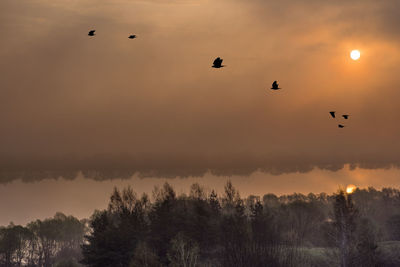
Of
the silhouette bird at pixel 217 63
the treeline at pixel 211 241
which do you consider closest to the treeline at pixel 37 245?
the treeline at pixel 211 241

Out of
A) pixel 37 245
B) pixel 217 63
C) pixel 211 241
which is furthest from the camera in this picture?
pixel 37 245

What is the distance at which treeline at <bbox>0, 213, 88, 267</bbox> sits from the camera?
151625 millimetres

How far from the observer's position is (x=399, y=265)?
→ 101 m

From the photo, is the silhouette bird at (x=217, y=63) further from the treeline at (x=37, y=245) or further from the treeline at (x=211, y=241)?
the treeline at (x=37, y=245)

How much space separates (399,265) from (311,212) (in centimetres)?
5993

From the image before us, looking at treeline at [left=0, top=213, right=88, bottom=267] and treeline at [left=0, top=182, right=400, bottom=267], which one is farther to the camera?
treeline at [left=0, top=213, right=88, bottom=267]

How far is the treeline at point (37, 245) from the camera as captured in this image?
151625 mm

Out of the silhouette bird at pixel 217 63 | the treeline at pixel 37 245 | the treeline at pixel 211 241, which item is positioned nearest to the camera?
the silhouette bird at pixel 217 63

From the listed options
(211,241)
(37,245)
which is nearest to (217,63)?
(211,241)

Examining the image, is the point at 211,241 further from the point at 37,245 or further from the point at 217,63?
the point at 37,245

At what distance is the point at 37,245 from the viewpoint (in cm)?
17112

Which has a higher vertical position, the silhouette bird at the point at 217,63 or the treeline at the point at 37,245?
the silhouette bird at the point at 217,63

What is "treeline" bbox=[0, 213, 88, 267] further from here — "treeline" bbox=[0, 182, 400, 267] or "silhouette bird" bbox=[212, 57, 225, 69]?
"silhouette bird" bbox=[212, 57, 225, 69]

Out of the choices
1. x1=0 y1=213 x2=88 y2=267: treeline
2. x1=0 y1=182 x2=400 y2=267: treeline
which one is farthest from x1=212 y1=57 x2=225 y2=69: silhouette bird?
x1=0 y1=213 x2=88 y2=267: treeline
